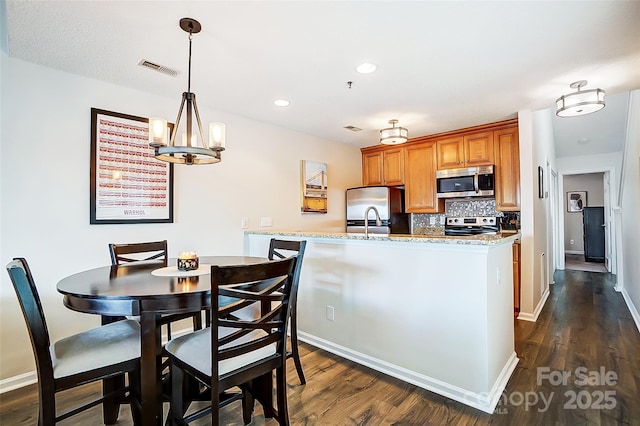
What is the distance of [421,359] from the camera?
7.25 feet

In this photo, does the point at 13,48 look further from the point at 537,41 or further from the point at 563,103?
the point at 563,103

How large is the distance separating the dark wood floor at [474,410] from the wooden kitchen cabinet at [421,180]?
205 cm

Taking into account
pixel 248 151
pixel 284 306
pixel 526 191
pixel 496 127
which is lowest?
pixel 284 306

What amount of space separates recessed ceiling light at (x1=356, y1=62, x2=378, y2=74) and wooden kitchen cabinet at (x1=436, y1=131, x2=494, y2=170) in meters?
2.30

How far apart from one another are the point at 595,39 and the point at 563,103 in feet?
2.85

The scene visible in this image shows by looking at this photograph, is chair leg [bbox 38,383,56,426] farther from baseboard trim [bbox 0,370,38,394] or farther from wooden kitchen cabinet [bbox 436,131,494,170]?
wooden kitchen cabinet [bbox 436,131,494,170]

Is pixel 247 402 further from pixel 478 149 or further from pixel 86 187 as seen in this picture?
pixel 478 149

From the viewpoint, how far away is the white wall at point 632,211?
3434 millimetres

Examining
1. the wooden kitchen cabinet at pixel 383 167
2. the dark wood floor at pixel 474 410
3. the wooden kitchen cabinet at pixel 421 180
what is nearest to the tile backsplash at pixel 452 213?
the wooden kitchen cabinet at pixel 421 180

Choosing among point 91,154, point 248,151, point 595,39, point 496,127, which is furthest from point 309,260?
point 496,127

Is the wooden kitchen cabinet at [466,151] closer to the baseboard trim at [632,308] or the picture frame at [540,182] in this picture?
the picture frame at [540,182]

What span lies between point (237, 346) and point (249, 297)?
27 cm

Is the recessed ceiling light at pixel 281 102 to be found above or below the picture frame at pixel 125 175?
above

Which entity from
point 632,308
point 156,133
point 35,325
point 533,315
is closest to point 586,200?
point 632,308
